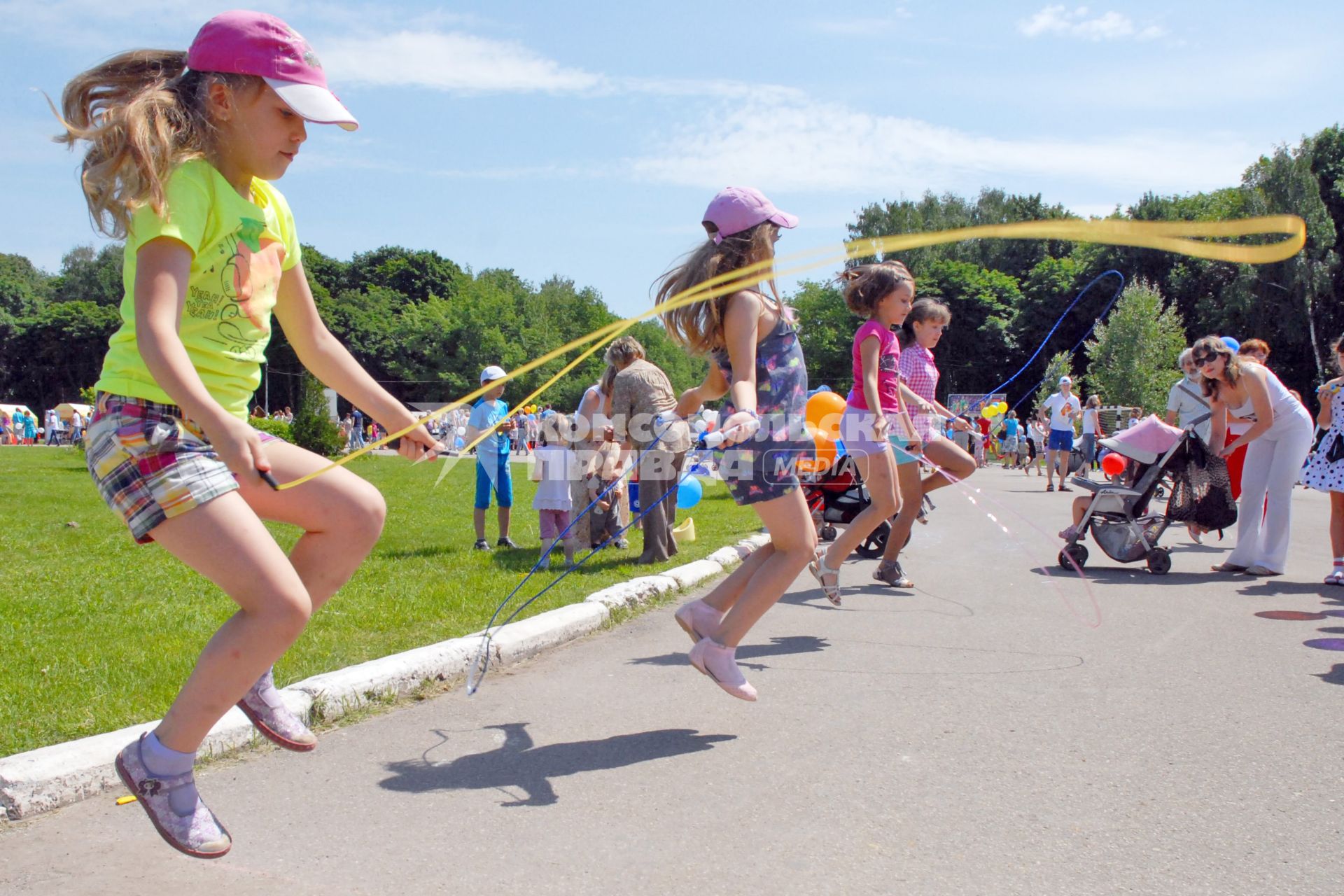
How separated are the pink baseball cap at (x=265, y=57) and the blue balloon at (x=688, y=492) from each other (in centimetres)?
716

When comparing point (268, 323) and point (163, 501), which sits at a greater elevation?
point (268, 323)

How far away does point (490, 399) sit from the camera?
955 centimetres

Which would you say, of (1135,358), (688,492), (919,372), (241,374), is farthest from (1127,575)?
(1135,358)

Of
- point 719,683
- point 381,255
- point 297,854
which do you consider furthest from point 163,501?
point 381,255

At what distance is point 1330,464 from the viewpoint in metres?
7.62

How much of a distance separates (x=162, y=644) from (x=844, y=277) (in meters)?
4.08

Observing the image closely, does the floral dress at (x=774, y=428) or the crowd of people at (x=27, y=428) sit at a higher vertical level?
A: the floral dress at (x=774, y=428)

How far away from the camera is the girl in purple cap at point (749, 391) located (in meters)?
3.80

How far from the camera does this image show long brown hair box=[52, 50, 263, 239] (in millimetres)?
2268

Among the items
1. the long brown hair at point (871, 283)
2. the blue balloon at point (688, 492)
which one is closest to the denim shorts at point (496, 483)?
the blue balloon at point (688, 492)

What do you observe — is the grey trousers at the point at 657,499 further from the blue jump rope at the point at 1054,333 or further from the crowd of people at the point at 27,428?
the crowd of people at the point at 27,428

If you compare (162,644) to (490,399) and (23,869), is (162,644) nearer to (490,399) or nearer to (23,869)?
(23,869)

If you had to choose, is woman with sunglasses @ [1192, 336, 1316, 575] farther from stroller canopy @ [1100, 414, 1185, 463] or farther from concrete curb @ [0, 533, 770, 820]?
concrete curb @ [0, 533, 770, 820]

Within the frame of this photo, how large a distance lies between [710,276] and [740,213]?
29cm
